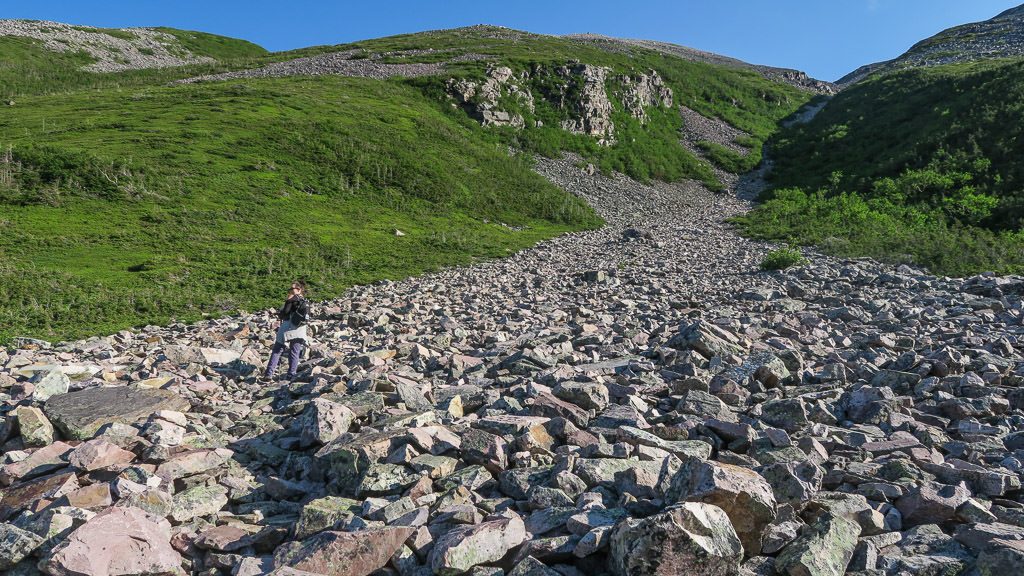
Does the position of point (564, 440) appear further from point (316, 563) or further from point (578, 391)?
point (316, 563)

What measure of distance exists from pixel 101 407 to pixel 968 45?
199m

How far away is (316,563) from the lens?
4133 mm

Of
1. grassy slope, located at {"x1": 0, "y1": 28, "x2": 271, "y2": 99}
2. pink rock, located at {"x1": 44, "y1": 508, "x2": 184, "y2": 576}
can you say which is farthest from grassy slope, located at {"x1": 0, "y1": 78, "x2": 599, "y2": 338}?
grassy slope, located at {"x1": 0, "y1": 28, "x2": 271, "y2": 99}

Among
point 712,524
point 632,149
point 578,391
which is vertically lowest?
point 578,391

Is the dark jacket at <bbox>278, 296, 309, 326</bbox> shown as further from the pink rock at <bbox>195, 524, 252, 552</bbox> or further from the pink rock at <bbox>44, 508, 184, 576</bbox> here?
the pink rock at <bbox>44, 508, 184, 576</bbox>

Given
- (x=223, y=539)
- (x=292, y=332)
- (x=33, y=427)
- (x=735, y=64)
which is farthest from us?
(x=735, y=64)

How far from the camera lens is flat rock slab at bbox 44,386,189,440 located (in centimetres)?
717

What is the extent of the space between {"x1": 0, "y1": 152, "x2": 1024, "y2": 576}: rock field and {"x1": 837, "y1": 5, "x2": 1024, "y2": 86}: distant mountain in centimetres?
14782

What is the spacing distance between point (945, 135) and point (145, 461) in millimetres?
67159

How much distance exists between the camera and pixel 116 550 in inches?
166

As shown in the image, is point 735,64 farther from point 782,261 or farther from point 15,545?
point 15,545

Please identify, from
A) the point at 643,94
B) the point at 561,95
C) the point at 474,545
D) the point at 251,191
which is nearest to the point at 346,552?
the point at 474,545

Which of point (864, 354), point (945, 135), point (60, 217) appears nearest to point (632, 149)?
point (945, 135)

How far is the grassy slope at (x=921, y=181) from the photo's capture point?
27.0m
